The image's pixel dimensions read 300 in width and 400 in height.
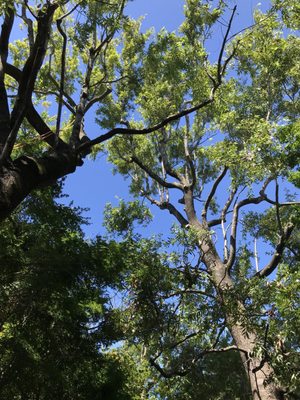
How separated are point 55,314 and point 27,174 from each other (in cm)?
290

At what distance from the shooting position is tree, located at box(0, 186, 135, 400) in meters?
5.61

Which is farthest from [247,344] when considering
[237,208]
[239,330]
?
[237,208]

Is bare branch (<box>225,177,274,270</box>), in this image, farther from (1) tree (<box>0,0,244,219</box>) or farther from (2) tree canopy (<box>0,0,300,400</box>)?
(1) tree (<box>0,0,244,219</box>)

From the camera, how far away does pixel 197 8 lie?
37.5 feet

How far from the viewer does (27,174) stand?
3.63 meters

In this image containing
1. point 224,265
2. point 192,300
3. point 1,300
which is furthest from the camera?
point 224,265

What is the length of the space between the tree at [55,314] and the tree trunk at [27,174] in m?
2.02

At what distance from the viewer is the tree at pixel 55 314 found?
221 inches

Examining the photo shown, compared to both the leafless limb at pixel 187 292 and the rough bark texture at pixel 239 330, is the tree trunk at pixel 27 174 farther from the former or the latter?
the rough bark texture at pixel 239 330

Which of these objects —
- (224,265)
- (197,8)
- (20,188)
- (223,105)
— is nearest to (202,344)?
(224,265)

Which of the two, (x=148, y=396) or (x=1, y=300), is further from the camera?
(x=148, y=396)

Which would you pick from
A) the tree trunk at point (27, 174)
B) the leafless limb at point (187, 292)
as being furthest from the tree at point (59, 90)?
the leafless limb at point (187, 292)

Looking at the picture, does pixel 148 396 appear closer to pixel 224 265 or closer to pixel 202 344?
pixel 202 344

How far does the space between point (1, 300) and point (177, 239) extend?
2884mm
